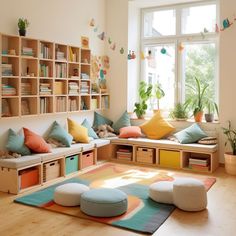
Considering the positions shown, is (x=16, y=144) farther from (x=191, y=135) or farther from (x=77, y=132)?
(x=191, y=135)

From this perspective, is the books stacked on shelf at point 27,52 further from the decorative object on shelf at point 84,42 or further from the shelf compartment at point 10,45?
the decorative object on shelf at point 84,42

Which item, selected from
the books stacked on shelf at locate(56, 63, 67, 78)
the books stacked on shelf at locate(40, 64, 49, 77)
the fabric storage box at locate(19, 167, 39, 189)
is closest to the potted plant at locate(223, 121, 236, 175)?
the books stacked on shelf at locate(56, 63, 67, 78)

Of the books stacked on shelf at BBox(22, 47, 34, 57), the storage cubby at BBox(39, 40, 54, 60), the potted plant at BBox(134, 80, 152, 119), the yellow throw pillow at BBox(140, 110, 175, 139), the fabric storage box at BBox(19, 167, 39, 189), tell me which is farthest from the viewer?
the potted plant at BBox(134, 80, 152, 119)

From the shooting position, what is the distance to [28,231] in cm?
315

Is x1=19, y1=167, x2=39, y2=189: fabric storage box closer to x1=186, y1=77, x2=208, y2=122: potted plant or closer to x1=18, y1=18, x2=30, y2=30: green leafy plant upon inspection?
x1=18, y1=18, x2=30, y2=30: green leafy plant

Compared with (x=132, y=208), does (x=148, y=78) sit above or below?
above

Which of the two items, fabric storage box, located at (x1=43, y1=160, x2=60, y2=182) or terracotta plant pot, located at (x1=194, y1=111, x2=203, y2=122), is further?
terracotta plant pot, located at (x1=194, y1=111, x2=203, y2=122)

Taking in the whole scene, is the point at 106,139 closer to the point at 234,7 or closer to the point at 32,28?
the point at 32,28

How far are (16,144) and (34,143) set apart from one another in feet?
0.81

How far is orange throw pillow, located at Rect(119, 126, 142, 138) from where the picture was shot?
20.4ft

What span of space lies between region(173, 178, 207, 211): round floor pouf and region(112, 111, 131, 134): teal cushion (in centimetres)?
295

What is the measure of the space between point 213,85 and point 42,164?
11.5 ft

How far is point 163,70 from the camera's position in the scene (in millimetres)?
6832

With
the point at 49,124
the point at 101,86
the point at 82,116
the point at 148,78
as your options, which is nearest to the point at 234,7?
the point at 148,78
